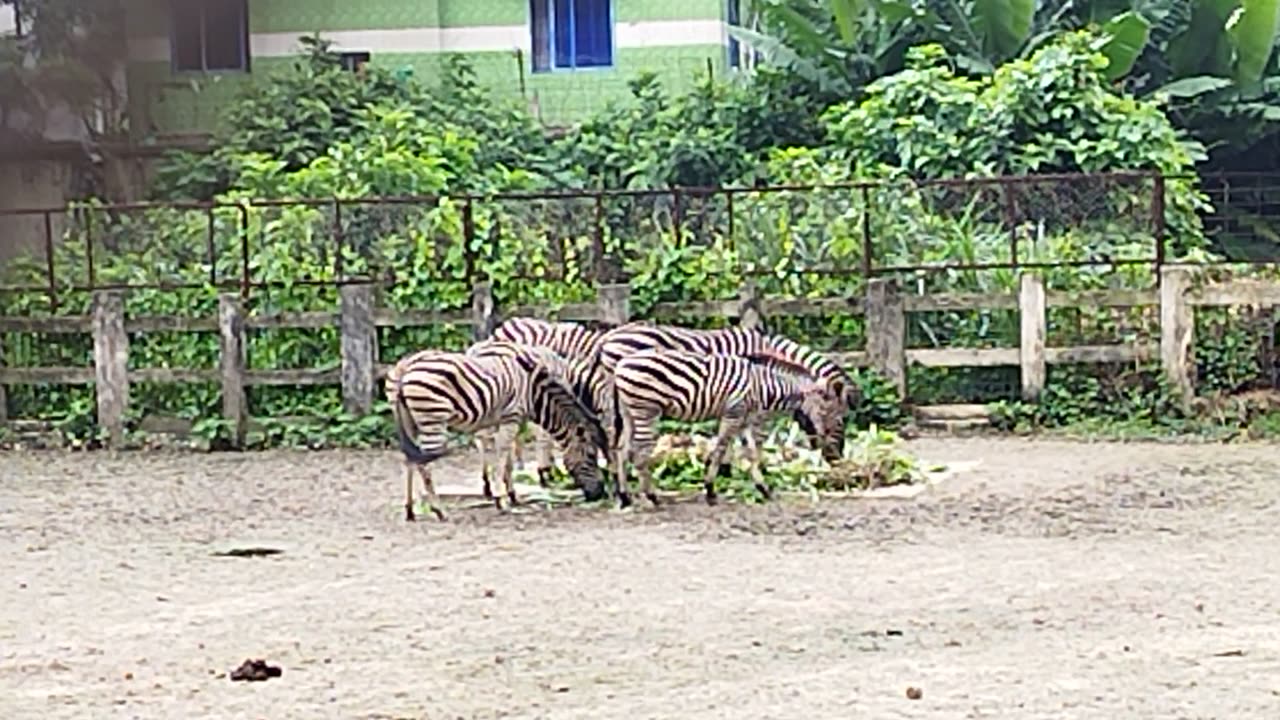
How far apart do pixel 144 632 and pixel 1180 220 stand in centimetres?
1122

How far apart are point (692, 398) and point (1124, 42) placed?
9176 mm

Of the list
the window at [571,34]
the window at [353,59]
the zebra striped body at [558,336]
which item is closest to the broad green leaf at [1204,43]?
the window at [571,34]

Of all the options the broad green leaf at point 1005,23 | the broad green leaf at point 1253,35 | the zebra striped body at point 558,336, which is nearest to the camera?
A: the zebra striped body at point 558,336

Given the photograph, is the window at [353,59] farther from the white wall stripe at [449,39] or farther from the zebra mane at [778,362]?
the zebra mane at [778,362]

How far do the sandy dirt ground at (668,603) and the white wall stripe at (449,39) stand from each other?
35.9 ft

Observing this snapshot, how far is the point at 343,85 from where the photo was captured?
21703 millimetres

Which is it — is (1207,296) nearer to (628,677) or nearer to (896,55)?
(896,55)

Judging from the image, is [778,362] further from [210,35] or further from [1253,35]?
[210,35]

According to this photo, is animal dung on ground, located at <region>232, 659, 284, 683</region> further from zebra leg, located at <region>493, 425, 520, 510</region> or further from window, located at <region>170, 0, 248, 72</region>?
window, located at <region>170, 0, 248, 72</region>

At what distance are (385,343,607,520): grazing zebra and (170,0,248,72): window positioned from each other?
12587mm

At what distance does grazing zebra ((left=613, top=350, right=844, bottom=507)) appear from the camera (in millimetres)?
11438

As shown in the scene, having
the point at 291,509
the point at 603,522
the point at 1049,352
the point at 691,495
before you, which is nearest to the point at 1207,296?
the point at 1049,352

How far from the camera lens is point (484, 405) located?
11.5 meters

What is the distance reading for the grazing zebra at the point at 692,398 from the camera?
37.5 ft
